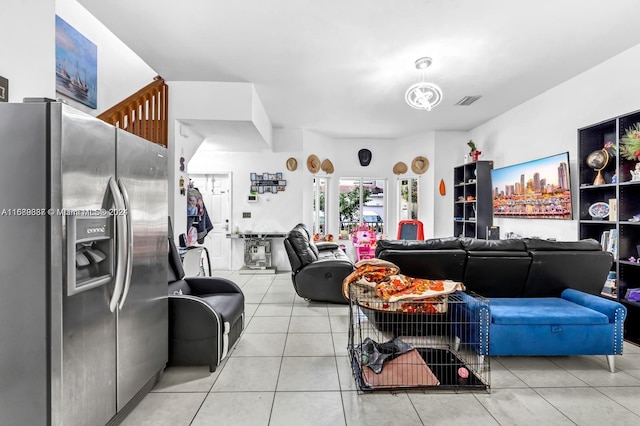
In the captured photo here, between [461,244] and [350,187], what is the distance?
4.73 meters

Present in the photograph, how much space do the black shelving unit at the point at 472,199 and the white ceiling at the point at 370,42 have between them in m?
1.38

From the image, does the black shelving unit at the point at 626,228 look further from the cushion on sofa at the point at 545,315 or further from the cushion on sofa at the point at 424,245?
the cushion on sofa at the point at 424,245

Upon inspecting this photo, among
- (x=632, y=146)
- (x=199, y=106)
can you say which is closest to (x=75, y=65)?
(x=199, y=106)

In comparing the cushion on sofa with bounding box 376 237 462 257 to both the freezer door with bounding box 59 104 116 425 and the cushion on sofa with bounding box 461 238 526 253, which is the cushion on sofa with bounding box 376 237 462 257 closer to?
the cushion on sofa with bounding box 461 238 526 253

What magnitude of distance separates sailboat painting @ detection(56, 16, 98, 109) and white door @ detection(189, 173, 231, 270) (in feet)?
11.3

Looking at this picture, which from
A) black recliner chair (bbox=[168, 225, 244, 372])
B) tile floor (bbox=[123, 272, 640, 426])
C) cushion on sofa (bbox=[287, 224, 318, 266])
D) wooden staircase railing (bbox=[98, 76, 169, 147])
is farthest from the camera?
cushion on sofa (bbox=[287, 224, 318, 266])

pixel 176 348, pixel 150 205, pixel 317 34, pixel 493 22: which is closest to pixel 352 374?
pixel 176 348

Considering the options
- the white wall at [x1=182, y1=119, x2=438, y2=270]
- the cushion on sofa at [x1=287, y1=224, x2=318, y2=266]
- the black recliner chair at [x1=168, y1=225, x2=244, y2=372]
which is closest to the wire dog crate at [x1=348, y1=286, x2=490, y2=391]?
the black recliner chair at [x1=168, y1=225, x2=244, y2=372]

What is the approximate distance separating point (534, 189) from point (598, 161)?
1.23 metres

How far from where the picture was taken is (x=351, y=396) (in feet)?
6.86

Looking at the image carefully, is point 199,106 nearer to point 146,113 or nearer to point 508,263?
point 146,113

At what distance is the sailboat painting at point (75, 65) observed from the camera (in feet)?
8.73

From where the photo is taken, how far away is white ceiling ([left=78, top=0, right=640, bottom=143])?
2.70 m

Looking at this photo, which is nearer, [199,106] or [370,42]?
[370,42]
